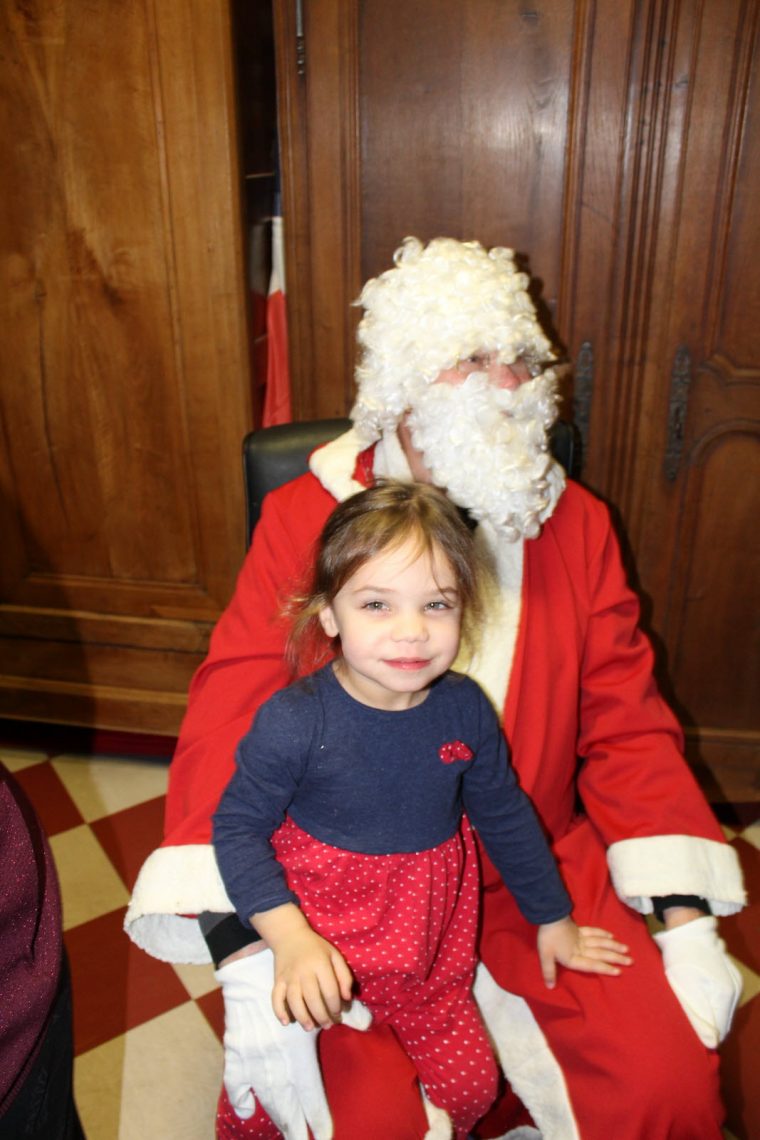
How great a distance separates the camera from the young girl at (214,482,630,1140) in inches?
37.8

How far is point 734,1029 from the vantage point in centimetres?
155

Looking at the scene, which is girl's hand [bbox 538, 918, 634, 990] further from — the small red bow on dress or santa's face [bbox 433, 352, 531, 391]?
santa's face [bbox 433, 352, 531, 391]

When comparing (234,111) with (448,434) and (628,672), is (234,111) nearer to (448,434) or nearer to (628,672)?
(448,434)

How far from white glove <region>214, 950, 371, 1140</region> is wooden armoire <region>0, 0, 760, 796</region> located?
3.93 feet

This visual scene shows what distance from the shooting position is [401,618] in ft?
3.13

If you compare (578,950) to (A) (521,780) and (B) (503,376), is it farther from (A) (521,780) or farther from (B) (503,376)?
(B) (503,376)

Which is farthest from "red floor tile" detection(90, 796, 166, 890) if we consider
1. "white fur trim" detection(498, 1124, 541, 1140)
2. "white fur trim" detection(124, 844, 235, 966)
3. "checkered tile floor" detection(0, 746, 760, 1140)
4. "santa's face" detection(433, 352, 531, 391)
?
"santa's face" detection(433, 352, 531, 391)

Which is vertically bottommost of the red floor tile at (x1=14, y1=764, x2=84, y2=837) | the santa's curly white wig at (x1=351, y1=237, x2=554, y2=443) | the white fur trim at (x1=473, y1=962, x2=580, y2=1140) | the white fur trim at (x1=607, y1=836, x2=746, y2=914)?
the red floor tile at (x1=14, y1=764, x2=84, y2=837)

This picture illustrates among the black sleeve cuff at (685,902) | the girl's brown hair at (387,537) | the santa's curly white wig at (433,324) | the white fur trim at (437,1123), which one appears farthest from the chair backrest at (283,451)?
the white fur trim at (437,1123)

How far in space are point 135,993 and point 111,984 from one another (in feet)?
0.16

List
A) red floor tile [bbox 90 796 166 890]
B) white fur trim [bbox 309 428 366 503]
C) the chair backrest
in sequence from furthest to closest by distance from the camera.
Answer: red floor tile [bbox 90 796 166 890], the chair backrest, white fur trim [bbox 309 428 366 503]

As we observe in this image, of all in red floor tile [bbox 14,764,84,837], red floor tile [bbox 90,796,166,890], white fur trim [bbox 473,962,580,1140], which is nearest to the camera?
white fur trim [bbox 473,962,580,1140]

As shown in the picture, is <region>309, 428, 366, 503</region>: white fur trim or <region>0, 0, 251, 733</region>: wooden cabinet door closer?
<region>309, 428, 366, 503</region>: white fur trim

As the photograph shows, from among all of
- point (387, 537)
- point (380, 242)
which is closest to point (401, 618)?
point (387, 537)
